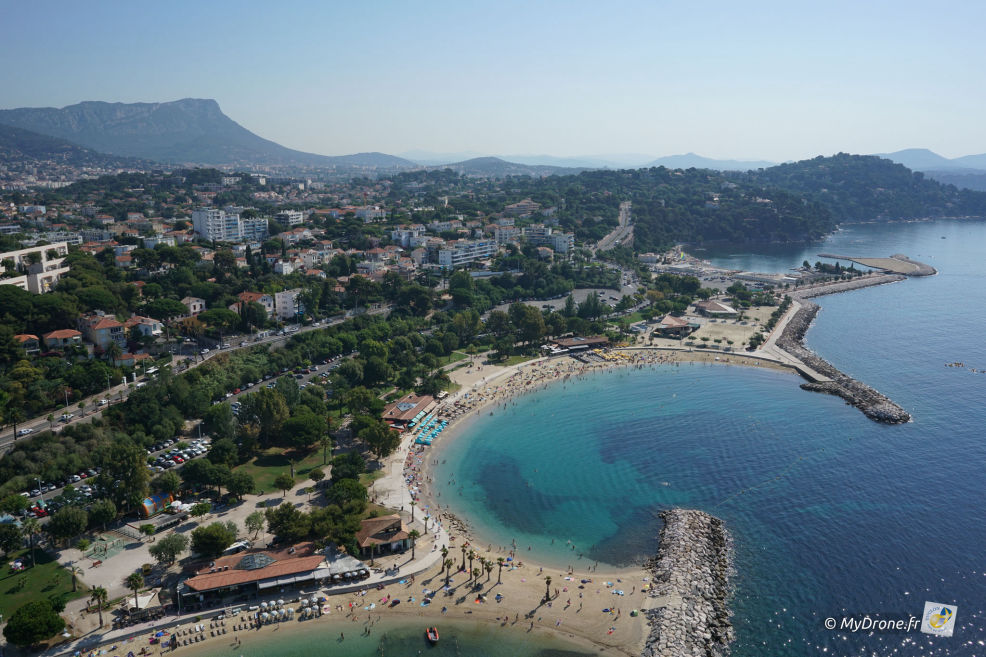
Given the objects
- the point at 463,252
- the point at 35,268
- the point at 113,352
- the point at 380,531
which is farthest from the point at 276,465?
the point at 463,252

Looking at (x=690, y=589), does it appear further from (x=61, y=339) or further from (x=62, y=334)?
(x=62, y=334)

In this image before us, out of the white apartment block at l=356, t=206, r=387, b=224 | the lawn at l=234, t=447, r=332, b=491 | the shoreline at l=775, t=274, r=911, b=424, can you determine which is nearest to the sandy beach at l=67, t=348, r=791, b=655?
the lawn at l=234, t=447, r=332, b=491

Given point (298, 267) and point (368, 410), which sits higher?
point (298, 267)

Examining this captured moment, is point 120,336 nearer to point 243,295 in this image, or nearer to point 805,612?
point 243,295

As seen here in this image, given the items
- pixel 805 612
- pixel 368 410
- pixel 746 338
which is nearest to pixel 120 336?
pixel 368 410

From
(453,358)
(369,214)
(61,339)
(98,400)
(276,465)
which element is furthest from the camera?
(369,214)

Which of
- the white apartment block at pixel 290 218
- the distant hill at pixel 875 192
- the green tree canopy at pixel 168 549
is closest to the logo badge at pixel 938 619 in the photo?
the green tree canopy at pixel 168 549
